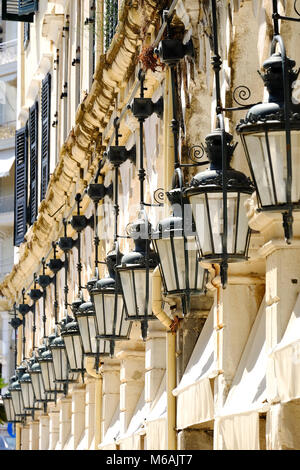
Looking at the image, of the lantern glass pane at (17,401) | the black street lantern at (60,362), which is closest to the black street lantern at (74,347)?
the black street lantern at (60,362)

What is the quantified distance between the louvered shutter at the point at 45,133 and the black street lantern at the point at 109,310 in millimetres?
14563

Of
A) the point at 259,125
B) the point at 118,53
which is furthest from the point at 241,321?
the point at 118,53

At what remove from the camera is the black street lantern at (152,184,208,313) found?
11227 mm

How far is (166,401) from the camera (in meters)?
14.8

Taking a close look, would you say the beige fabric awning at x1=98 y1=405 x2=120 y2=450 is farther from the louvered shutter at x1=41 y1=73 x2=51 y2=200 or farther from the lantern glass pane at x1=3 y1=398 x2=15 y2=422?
the lantern glass pane at x1=3 y1=398 x2=15 y2=422

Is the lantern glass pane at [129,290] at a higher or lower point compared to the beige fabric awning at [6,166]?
lower

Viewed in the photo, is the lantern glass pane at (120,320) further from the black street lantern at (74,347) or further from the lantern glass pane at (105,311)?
the black street lantern at (74,347)

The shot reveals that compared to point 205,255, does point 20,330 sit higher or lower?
higher

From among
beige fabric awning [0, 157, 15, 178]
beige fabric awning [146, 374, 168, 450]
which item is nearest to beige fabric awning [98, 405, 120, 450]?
beige fabric awning [146, 374, 168, 450]

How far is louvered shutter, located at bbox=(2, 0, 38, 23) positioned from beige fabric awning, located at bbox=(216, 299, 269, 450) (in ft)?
67.0

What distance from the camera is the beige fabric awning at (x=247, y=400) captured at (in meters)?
10.6

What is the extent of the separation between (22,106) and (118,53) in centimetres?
1801
